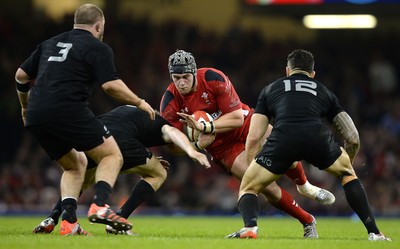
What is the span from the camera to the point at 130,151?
9000 mm

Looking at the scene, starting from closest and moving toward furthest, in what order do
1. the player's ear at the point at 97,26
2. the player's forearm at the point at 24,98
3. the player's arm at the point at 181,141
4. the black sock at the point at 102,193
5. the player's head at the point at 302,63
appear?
the black sock at the point at 102,193 → the player's arm at the point at 181,141 → the player's ear at the point at 97,26 → the player's head at the point at 302,63 → the player's forearm at the point at 24,98

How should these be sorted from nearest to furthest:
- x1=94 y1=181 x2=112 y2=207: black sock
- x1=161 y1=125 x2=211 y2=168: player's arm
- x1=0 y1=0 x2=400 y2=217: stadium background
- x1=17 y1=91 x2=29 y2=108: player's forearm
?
x1=94 y1=181 x2=112 y2=207: black sock → x1=161 y1=125 x2=211 y2=168: player's arm → x1=17 y1=91 x2=29 y2=108: player's forearm → x1=0 y1=0 x2=400 y2=217: stadium background


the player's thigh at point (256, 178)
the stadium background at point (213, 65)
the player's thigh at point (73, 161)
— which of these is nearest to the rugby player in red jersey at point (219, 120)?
the player's thigh at point (256, 178)

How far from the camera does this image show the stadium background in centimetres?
1850

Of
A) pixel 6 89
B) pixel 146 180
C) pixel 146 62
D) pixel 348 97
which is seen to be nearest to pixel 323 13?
pixel 348 97

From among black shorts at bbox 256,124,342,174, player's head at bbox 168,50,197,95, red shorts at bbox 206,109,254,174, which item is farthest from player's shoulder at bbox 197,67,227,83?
black shorts at bbox 256,124,342,174

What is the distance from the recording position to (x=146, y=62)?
21375 mm

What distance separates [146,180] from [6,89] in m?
11.3

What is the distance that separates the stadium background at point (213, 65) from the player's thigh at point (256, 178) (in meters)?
8.39

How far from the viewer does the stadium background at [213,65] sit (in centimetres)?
→ 1850

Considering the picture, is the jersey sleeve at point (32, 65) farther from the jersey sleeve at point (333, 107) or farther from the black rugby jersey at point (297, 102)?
the jersey sleeve at point (333, 107)

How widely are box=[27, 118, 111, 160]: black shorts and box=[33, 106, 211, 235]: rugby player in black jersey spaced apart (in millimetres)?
781

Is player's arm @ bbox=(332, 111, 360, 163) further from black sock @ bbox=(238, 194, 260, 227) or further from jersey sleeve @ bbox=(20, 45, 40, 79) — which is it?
jersey sleeve @ bbox=(20, 45, 40, 79)

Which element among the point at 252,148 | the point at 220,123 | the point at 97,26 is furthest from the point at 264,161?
the point at 97,26
